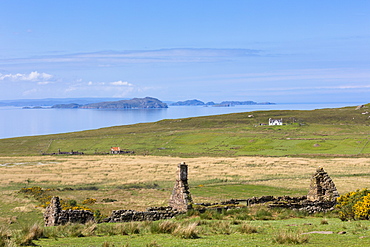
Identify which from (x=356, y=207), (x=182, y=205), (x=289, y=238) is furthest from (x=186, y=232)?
(x=356, y=207)

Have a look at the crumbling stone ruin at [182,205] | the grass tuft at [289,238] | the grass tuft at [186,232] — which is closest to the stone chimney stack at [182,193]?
the crumbling stone ruin at [182,205]

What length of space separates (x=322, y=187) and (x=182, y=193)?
6.94 metres

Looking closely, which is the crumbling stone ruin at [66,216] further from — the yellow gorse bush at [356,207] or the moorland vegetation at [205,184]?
the yellow gorse bush at [356,207]

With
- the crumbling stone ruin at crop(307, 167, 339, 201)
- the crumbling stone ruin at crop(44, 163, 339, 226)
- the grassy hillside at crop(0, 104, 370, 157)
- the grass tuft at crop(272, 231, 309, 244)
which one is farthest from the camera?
the grassy hillside at crop(0, 104, 370, 157)

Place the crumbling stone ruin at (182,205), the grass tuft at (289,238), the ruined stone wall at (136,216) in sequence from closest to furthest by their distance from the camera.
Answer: the grass tuft at (289,238) → the crumbling stone ruin at (182,205) → the ruined stone wall at (136,216)

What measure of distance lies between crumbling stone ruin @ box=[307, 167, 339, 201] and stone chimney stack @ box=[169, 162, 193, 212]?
6.27 m

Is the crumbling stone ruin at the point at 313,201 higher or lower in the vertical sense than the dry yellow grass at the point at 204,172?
higher

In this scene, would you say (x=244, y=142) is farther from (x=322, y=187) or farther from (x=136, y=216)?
(x=136, y=216)

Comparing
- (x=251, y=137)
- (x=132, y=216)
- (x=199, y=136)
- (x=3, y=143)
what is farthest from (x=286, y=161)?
(x=3, y=143)

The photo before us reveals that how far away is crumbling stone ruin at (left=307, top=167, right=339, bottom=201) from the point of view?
19422 millimetres

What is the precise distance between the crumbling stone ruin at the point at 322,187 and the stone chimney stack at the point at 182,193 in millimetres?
6275

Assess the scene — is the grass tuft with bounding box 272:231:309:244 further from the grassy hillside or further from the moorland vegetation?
the grassy hillside

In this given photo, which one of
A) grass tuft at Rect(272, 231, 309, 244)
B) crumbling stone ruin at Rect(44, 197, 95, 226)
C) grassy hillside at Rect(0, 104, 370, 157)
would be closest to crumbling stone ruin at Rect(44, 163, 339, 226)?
crumbling stone ruin at Rect(44, 197, 95, 226)

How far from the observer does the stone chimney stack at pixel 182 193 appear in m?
17.3
